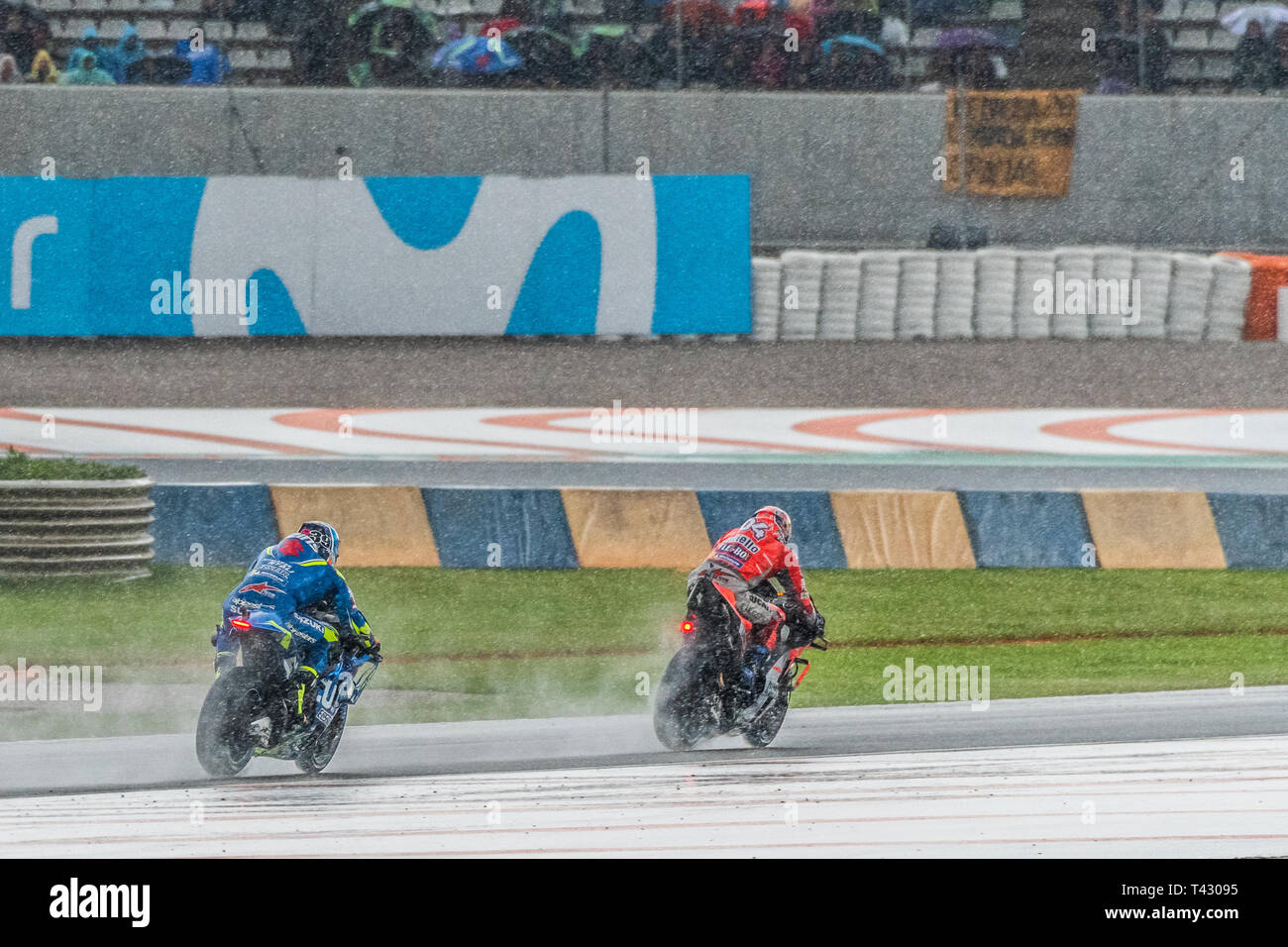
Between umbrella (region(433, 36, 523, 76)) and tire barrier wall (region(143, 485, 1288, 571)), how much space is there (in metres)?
9.93

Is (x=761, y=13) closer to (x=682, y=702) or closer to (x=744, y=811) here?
(x=682, y=702)

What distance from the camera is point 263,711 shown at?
6.64 m

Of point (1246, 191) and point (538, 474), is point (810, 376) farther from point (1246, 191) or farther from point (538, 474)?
point (1246, 191)

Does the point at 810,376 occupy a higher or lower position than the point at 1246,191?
lower

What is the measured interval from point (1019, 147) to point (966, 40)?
1279mm

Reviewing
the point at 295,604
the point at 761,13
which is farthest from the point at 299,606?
the point at 761,13

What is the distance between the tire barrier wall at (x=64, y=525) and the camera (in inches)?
400

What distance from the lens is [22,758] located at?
7.09 meters

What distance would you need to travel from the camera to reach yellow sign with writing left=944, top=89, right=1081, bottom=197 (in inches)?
784

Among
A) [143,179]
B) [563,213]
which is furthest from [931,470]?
[143,179]

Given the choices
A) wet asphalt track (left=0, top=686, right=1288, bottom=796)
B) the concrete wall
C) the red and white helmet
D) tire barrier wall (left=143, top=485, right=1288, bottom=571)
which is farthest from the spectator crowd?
the red and white helmet

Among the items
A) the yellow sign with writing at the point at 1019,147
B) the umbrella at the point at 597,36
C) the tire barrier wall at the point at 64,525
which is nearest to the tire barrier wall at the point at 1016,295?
the yellow sign with writing at the point at 1019,147

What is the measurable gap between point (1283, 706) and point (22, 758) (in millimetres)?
5202

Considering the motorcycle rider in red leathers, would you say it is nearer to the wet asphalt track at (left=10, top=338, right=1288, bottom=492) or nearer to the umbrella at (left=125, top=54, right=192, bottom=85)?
the wet asphalt track at (left=10, top=338, right=1288, bottom=492)
